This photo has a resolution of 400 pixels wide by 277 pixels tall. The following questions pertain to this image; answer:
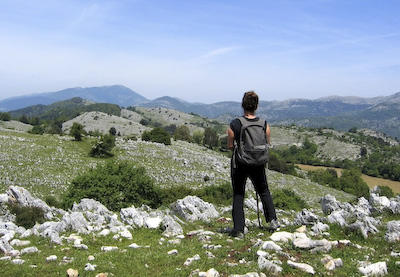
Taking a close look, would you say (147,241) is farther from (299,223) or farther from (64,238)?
(299,223)

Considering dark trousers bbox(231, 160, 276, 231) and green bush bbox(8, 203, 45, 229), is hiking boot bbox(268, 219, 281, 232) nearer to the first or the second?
dark trousers bbox(231, 160, 276, 231)

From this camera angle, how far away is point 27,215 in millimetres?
15539

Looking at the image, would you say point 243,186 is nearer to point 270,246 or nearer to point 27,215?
point 270,246

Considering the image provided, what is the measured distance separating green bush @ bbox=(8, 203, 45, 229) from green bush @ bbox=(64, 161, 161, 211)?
9.51 metres

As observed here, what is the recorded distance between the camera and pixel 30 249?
943 cm

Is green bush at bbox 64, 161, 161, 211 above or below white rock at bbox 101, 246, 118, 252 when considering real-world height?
below

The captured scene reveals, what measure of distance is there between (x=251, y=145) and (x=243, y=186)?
4.76 ft

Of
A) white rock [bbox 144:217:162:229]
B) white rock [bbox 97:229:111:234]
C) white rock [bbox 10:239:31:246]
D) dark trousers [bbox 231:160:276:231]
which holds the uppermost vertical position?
dark trousers [bbox 231:160:276:231]

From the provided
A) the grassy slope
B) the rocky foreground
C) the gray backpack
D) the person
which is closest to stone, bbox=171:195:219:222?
the rocky foreground

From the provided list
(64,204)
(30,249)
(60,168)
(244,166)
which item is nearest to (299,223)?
(244,166)

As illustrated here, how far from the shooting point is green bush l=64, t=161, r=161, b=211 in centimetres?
2652

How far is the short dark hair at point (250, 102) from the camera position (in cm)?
905

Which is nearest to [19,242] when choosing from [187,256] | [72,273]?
[72,273]

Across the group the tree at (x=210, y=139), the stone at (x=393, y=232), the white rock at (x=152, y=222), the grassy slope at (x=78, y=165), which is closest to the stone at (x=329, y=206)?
the stone at (x=393, y=232)
